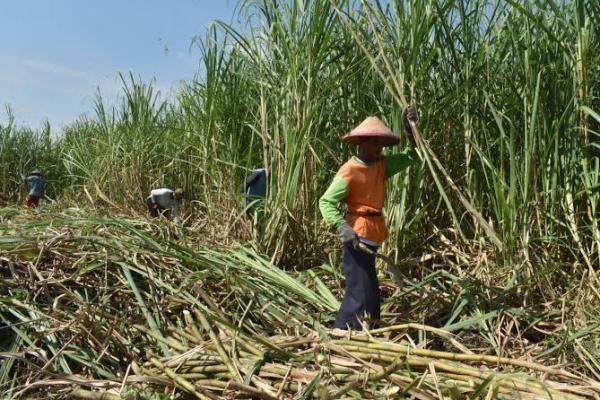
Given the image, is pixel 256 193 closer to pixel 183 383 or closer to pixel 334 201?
pixel 334 201

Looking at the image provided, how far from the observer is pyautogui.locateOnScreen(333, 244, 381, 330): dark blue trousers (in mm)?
2549

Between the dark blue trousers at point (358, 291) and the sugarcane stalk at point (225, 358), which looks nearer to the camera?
Answer: the sugarcane stalk at point (225, 358)

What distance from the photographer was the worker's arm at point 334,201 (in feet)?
8.52

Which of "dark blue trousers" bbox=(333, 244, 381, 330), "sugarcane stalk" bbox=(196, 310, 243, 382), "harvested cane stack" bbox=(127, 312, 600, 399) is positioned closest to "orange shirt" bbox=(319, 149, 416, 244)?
"dark blue trousers" bbox=(333, 244, 381, 330)

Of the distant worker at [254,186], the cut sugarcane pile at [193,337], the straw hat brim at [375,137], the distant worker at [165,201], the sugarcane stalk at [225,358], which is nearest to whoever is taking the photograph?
the cut sugarcane pile at [193,337]

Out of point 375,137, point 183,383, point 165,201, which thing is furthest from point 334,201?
point 165,201

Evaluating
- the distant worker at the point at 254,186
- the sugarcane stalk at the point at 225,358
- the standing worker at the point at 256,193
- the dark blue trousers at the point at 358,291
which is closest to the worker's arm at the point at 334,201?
the dark blue trousers at the point at 358,291

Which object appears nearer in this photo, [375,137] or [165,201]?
[375,137]

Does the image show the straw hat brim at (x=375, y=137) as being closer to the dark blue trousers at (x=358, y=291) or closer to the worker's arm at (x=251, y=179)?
the dark blue trousers at (x=358, y=291)

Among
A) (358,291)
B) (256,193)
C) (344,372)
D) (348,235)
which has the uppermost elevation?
(256,193)

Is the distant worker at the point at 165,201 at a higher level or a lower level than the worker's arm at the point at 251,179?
lower

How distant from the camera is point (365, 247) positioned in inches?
101

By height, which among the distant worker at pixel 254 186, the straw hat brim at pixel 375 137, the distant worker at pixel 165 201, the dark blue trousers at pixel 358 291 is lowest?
the dark blue trousers at pixel 358 291

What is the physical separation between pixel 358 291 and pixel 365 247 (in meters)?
0.20
